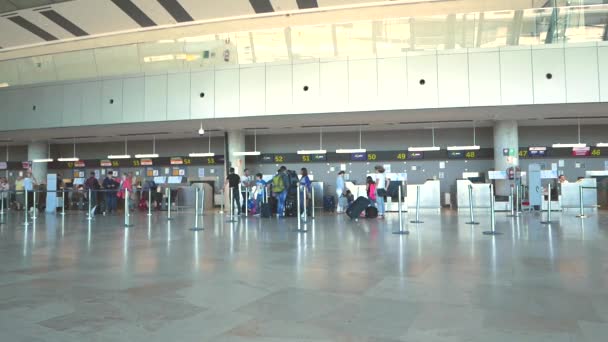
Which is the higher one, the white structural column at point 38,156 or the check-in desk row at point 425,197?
the white structural column at point 38,156

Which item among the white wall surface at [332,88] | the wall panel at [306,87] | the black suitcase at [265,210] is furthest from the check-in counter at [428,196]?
the black suitcase at [265,210]

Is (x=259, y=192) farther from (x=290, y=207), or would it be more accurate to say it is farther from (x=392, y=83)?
(x=392, y=83)

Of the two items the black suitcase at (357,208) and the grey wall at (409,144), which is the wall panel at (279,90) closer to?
the grey wall at (409,144)

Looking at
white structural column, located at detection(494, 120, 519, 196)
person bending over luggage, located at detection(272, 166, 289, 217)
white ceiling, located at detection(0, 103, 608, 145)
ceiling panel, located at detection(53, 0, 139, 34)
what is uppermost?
ceiling panel, located at detection(53, 0, 139, 34)

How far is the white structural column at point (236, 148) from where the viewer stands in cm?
2003

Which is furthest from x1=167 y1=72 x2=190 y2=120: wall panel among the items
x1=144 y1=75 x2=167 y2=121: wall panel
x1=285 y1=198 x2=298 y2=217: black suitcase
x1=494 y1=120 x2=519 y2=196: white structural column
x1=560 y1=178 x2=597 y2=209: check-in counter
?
x1=560 y1=178 x2=597 y2=209: check-in counter

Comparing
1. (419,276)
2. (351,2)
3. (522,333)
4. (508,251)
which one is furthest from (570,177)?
(522,333)

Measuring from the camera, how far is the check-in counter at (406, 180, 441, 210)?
706 inches

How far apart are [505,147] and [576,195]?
3059 mm

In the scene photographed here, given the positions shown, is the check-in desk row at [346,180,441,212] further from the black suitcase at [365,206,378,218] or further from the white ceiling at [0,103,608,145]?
the black suitcase at [365,206,378,218]

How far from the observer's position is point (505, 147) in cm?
1788

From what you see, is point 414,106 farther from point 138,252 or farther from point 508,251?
point 138,252

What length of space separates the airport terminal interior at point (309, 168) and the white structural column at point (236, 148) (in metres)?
0.12

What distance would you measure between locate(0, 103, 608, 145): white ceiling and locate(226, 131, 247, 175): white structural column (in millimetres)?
472
